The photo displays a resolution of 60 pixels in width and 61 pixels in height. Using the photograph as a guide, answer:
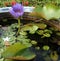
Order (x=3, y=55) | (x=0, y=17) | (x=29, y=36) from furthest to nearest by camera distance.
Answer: (x=0, y=17), (x=29, y=36), (x=3, y=55)

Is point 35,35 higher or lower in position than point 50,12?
lower

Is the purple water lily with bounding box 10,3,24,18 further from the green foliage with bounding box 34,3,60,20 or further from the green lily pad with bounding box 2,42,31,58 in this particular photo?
the green lily pad with bounding box 2,42,31,58

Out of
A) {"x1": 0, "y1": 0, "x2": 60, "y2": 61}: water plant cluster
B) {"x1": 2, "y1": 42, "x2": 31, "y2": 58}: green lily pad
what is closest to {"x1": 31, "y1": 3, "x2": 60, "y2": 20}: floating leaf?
{"x1": 0, "y1": 0, "x2": 60, "y2": 61}: water plant cluster

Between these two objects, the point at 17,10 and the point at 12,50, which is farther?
the point at 17,10

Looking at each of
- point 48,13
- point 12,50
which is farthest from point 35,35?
point 12,50

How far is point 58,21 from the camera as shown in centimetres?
143

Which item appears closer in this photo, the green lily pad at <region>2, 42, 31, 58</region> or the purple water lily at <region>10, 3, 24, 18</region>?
the green lily pad at <region>2, 42, 31, 58</region>

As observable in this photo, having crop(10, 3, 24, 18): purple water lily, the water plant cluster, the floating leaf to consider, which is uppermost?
crop(10, 3, 24, 18): purple water lily

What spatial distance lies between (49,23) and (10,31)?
0.22 meters

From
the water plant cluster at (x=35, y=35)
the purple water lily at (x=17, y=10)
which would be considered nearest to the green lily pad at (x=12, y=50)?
the water plant cluster at (x=35, y=35)

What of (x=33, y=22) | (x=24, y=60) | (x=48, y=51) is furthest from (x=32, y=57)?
(x=33, y=22)

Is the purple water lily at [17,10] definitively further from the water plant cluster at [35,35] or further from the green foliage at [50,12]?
the green foliage at [50,12]

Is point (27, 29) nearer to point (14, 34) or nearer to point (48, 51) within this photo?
point (14, 34)

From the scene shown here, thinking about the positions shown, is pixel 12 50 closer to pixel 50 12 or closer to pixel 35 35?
pixel 35 35
